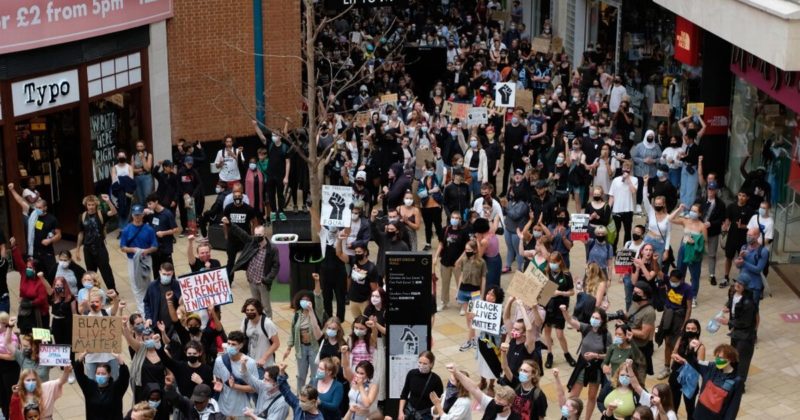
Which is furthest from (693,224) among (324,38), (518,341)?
(324,38)

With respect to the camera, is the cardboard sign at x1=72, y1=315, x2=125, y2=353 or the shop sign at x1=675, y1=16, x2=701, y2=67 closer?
the cardboard sign at x1=72, y1=315, x2=125, y2=353

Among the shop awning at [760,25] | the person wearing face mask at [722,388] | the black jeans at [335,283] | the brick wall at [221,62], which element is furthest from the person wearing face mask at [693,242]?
the brick wall at [221,62]

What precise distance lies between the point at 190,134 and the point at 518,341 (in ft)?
43.8

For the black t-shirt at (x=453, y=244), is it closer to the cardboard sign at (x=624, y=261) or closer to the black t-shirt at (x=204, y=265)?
the cardboard sign at (x=624, y=261)

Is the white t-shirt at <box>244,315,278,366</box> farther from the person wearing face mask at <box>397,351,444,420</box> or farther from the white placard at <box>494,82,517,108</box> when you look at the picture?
the white placard at <box>494,82,517,108</box>

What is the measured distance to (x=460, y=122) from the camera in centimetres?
2592

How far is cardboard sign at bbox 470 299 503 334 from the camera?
15.0m

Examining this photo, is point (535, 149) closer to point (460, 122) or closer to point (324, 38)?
point (460, 122)

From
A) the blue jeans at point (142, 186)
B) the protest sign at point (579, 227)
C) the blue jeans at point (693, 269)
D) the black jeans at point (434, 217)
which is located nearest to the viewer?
the protest sign at point (579, 227)

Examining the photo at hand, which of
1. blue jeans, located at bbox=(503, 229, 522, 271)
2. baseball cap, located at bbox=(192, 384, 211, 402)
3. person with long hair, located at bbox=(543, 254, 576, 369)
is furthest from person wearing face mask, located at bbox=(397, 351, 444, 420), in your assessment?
blue jeans, located at bbox=(503, 229, 522, 271)

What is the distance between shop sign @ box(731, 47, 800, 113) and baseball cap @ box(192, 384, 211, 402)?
11.8 meters

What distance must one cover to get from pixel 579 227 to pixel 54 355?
799 cm

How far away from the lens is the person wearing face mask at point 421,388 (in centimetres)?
1353

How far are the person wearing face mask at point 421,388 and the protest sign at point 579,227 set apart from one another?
18.4ft
